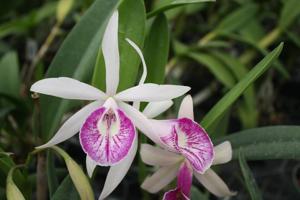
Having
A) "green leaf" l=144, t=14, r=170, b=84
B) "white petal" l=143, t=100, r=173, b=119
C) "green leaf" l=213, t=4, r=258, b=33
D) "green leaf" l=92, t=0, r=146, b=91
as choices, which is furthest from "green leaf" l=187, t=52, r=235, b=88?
"white petal" l=143, t=100, r=173, b=119

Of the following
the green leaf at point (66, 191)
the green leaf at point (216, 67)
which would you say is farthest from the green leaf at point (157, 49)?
the green leaf at point (216, 67)

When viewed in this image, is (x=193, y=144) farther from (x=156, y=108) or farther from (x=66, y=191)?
(x=66, y=191)

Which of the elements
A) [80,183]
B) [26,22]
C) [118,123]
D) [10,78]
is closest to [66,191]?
[80,183]

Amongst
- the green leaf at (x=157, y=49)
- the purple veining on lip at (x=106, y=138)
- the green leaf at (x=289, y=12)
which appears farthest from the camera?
the green leaf at (x=289, y=12)

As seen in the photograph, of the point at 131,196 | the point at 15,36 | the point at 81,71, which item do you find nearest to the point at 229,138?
the point at 81,71

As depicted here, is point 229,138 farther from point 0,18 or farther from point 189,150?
point 0,18

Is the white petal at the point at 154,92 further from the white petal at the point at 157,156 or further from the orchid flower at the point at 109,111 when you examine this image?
the white petal at the point at 157,156

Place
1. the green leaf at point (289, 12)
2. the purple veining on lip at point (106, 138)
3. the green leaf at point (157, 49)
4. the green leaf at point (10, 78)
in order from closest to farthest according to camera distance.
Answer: the purple veining on lip at point (106, 138) < the green leaf at point (157, 49) < the green leaf at point (10, 78) < the green leaf at point (289, 12)

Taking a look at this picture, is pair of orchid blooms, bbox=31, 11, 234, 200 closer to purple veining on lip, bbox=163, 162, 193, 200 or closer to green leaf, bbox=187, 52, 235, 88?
purple veining on lip, bbox=163, 162, 193, 200
